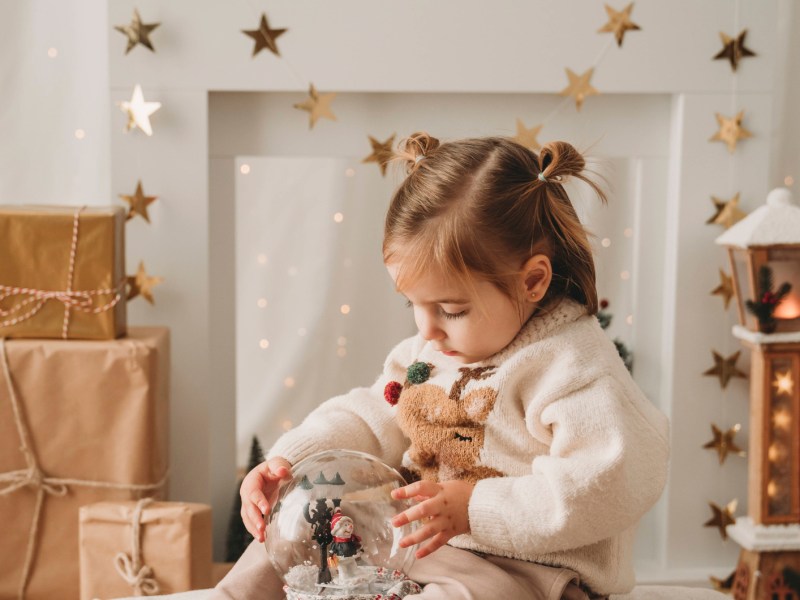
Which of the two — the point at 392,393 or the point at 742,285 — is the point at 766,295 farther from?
the point at 392,393

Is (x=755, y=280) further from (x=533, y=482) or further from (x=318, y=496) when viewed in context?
(x=318, y=496)

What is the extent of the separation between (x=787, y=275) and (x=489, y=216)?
1.10 m

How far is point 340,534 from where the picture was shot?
93 cm

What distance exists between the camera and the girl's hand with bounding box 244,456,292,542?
1070 mm

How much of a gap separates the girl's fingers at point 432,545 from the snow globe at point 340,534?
0.01 metres

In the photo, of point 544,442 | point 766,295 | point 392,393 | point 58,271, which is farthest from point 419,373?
point 766,295

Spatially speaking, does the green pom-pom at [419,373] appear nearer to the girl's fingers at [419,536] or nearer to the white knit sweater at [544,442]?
the white knit sweater at [544,442]

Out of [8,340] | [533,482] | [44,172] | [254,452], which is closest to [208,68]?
[44,172]

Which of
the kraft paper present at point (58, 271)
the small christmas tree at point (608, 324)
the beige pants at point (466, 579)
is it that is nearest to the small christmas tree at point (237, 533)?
the kraft paper present at point (58, 271)

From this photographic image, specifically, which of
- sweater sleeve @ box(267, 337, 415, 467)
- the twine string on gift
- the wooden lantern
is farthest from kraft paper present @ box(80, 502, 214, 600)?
the wooden lantern

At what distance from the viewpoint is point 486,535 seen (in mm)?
1015

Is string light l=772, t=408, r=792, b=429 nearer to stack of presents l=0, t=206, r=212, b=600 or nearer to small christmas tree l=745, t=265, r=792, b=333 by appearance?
small christmas tree l=745, t=265, r=792, b=333

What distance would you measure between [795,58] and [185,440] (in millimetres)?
1663

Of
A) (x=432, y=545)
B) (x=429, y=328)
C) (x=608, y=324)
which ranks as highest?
(x=429, y=328)
